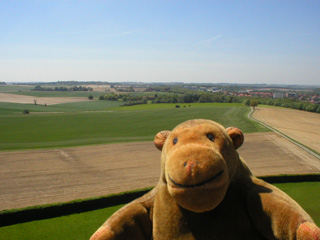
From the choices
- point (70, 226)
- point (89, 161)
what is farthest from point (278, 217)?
point (89, 161)

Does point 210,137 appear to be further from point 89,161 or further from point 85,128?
point 85,128

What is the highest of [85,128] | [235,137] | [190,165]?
[235,137]

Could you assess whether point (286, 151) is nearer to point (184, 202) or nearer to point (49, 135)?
point (184, 202)

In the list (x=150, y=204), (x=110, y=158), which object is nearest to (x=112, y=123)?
(x=110, y=158)

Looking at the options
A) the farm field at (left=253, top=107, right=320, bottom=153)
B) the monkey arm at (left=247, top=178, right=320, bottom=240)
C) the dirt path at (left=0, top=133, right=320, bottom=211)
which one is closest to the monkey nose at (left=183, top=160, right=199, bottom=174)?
the monkey arm at (left=247, top=178, right=320, bottom=240)

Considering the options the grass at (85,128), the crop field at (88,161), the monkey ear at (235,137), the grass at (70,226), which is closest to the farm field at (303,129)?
the crop field at (88,161)
